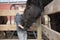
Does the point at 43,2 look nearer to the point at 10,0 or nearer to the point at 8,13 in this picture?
the point at 8,13

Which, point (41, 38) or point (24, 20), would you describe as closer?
point (24, 20)

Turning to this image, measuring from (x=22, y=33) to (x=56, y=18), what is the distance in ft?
6.34

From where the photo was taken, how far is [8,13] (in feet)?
15.0

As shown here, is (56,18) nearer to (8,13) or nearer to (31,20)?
(31,20)

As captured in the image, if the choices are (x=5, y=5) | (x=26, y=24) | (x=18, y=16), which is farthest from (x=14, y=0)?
(x=26, y=24)

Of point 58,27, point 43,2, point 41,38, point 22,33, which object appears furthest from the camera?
point 22,33

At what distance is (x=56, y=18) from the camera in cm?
238

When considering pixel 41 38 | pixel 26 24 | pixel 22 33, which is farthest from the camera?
pixel 22 33

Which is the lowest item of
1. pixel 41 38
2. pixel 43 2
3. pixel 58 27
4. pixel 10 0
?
pixel 41 38

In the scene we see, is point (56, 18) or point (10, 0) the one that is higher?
point (10, 0)

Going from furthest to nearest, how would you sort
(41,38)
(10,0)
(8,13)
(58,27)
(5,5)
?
(10,0) → (5,5) → (8,13) → (41,38) → (58,27)

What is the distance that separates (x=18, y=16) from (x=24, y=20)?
3.62 ft

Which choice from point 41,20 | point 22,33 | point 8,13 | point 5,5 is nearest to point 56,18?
point 41,20

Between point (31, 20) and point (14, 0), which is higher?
point (14, 0)
